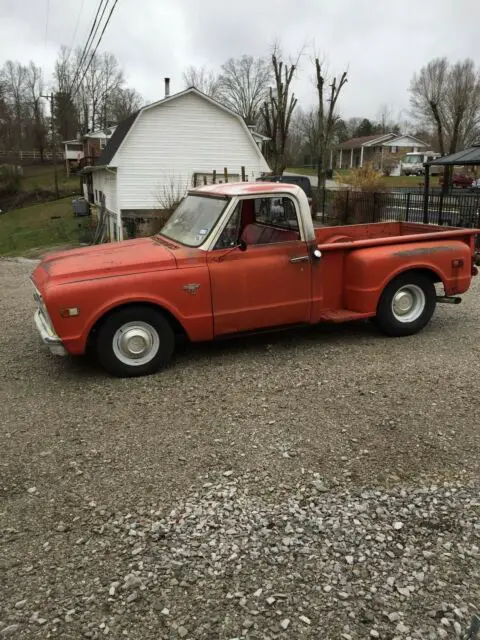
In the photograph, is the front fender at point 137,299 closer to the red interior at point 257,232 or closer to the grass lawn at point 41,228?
the red interior at point 257,232

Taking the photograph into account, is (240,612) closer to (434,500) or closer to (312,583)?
(312,583)

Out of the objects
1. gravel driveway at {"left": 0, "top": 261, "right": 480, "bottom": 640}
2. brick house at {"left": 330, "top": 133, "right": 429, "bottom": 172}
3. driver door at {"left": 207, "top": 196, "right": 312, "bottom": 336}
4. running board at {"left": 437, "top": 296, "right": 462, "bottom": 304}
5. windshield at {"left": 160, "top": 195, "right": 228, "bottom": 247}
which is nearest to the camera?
gravel driveway at {"left": 0, "top": 261, "right": 480, "bottom": 640}

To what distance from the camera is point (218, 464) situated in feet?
12.4

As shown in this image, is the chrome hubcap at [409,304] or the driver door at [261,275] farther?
the chrome hubcap at [409,304]

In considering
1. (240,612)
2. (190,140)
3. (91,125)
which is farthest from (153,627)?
(91,125)

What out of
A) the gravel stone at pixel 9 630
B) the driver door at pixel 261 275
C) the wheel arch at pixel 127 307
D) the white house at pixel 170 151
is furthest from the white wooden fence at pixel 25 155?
the gravel stone at pixel 9 630

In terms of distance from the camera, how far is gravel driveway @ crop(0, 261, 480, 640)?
101 inches

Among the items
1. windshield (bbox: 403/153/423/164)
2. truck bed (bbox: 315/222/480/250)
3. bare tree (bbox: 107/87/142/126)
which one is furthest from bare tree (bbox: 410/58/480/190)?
truck bed (bbox: 315/222/480/250)

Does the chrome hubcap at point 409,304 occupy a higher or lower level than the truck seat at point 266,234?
lower

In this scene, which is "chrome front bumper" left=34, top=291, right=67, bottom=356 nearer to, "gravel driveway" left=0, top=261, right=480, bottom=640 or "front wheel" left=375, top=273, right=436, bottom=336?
"gravel driveway" left=0, top=261, right=480, bottom=640

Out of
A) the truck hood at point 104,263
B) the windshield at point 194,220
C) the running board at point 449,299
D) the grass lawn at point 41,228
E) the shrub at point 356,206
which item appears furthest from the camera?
the grass lawn at point 41,228

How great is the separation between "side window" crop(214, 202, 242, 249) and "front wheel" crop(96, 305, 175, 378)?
925 mm

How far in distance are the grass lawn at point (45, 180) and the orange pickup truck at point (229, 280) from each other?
52925mm

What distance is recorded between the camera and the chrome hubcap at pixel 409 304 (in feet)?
21.1
